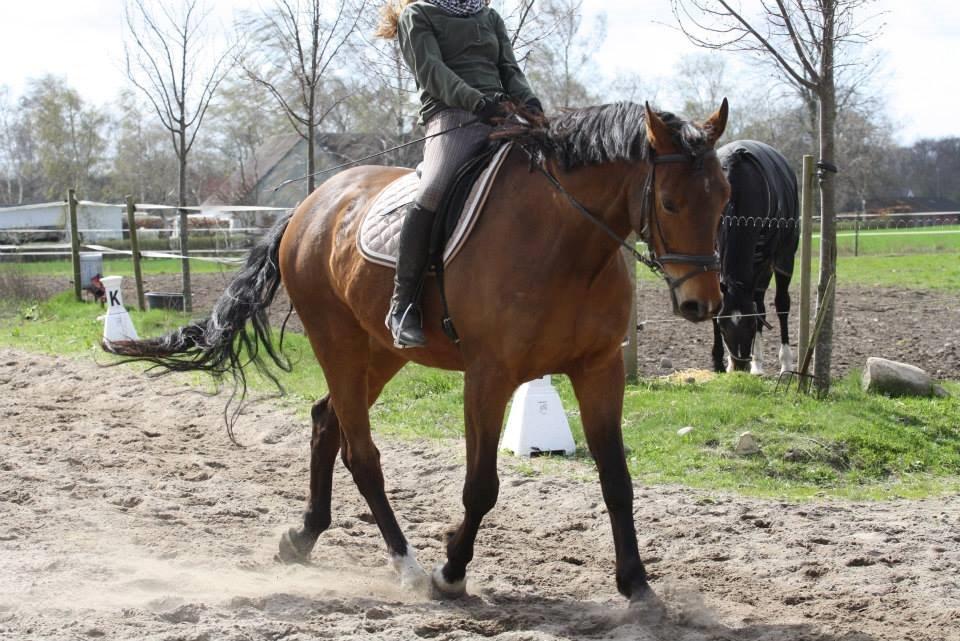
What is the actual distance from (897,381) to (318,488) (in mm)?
5289

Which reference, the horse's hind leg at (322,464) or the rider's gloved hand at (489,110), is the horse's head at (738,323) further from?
the rider's gloved hand at (489,110)

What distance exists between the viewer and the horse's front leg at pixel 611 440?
15.2ft

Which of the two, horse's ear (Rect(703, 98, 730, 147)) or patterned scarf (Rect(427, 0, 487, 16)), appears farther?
patterned scarf (Rect(427, 0, 487, 16))

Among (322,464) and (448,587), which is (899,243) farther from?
(448,587)

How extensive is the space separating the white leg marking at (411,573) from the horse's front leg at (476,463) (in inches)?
7.1

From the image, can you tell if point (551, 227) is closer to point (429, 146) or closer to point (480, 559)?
point (429, 146)

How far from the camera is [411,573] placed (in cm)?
515

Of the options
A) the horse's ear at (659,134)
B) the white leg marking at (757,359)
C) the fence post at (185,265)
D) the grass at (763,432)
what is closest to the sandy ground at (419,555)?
the grass at (763,432)

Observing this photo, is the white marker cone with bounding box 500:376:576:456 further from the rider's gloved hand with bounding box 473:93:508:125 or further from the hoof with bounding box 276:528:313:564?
the rider's gloved hand with bounding box 473:93:508:125

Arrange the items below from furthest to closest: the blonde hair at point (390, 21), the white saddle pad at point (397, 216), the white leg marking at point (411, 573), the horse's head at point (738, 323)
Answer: the horse's head at point (738, 323), the blonde hair at point (390, 21), the white leg marking at point (411, 573), the white saddle pad at point (397, 216)

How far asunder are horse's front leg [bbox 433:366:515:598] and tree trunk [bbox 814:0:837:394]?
445cm

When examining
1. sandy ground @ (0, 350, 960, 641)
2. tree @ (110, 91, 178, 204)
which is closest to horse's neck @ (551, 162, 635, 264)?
sandy ground @ (0, 350, 960, 641)

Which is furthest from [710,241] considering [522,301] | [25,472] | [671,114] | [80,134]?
[80,134]

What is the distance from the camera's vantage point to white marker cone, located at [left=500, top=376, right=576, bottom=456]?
A: 7.55 metres
